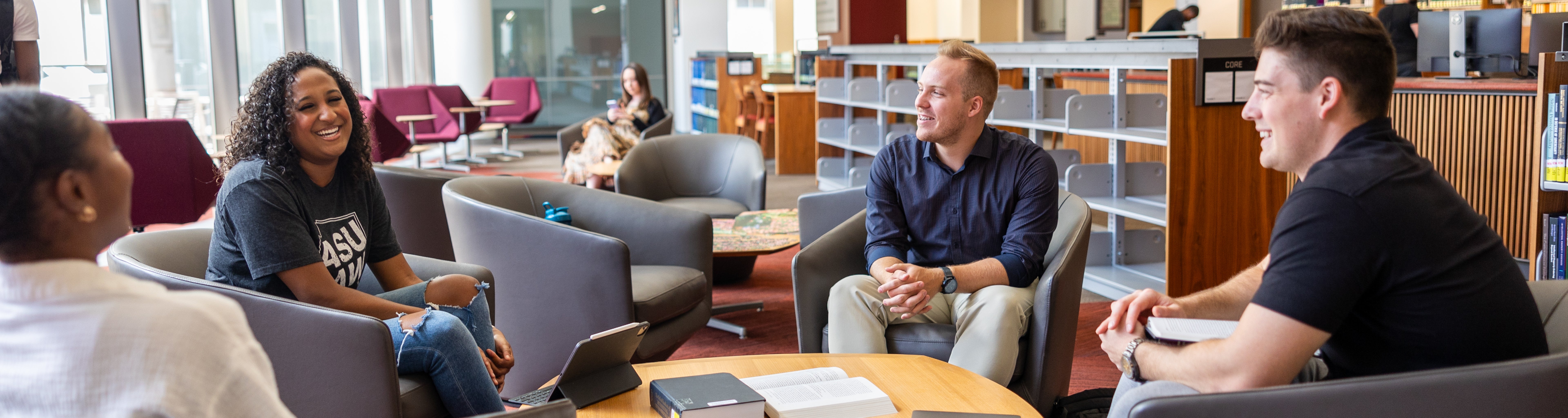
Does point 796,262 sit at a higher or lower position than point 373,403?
higher

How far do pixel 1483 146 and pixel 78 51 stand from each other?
7.49 metres

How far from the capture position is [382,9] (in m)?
11.6

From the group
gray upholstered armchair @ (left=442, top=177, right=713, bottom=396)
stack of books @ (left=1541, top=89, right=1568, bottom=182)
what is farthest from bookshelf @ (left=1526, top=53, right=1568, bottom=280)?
gray upholstered armchair @ (left=442, top=177, right=713, bottom=396)

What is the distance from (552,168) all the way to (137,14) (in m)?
3.88

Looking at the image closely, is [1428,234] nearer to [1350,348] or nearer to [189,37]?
[1350,348]

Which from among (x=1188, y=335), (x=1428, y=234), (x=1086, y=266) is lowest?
(x=1086, y=266)

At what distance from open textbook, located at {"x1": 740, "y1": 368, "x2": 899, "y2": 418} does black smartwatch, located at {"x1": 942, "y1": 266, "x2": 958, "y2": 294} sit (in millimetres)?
500

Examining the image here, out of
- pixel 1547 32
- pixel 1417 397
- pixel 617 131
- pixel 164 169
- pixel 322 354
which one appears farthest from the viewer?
Answer: pixel 617 131

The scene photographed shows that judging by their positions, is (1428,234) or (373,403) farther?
(373,403)

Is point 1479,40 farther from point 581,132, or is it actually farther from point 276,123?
point 581,132

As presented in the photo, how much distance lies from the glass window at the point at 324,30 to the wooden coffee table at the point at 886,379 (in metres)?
9.03

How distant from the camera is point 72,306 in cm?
86

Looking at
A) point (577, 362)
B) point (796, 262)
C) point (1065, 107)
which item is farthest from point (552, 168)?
point (577, 362)

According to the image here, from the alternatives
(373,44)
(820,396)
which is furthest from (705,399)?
(373,44)
